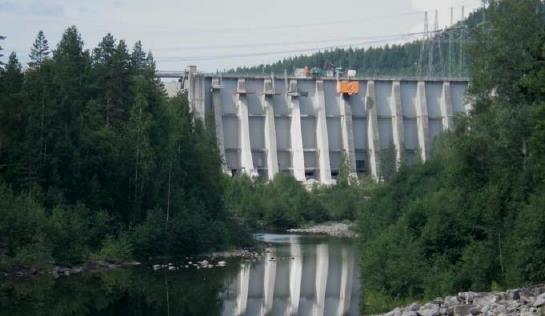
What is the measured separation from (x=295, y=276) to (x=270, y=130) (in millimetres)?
64751

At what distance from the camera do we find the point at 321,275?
5016 cm

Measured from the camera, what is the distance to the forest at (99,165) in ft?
168

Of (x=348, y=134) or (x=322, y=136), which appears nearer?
(x=322, y=136)

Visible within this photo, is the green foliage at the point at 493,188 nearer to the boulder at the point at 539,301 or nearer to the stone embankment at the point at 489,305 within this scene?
the stone embankment at the point at 489,305

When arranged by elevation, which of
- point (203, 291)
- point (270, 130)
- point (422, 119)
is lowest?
point (203, 291)

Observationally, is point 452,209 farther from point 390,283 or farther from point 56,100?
point 56,100

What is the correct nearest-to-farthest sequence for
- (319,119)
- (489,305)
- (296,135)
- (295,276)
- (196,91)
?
1. (489,305)
2. (295,276)
3. (196,91)
4. (296,135)
5. (319,119)

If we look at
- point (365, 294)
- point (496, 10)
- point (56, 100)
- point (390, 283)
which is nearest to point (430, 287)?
point (390, 283)

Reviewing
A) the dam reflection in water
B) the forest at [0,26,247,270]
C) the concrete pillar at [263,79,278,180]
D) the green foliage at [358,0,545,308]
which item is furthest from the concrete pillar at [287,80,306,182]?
the green foliage at [358,0,545,308]

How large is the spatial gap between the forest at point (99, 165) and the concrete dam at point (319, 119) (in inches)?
1792

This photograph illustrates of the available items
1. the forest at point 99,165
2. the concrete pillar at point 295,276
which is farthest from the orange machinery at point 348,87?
the forest at point 99,165

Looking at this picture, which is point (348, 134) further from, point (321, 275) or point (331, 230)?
point (321, 275)

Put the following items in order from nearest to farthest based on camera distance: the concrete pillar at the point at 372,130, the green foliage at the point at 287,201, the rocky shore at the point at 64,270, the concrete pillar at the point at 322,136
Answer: the rocky shore at the point at 64,270, the green foliage at the point at 287,201, the concrete pillar at the point at 322,136, the concrete pillar at the point at 372,130

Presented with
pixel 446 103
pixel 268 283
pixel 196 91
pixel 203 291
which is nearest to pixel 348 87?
pixel 446 103
